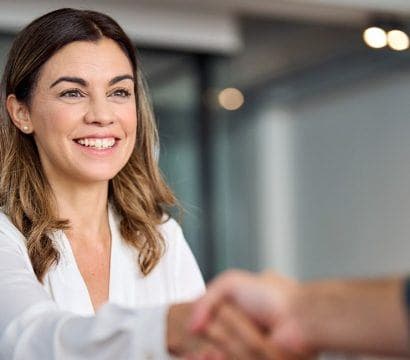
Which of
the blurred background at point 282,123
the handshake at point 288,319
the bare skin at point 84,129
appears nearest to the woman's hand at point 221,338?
the handshake at point 288,319

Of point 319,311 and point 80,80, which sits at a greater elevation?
point 80,80

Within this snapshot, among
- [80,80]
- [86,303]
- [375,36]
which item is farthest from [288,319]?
[375,36]

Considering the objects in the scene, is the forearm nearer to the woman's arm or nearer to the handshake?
the handshake

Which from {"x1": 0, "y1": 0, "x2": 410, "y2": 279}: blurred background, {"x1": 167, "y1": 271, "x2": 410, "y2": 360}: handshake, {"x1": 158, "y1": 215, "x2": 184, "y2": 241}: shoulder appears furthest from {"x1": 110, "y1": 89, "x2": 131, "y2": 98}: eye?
{"x1": 0, "y1": 0, "x2": 410, "y2": 279}: blurred background

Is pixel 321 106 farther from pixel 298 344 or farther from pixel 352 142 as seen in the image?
pixel 298 344

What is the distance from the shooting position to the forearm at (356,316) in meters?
0.86

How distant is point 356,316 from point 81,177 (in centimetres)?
118

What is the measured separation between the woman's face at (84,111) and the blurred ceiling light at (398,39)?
428 centimetres

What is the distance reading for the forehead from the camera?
6.23ft

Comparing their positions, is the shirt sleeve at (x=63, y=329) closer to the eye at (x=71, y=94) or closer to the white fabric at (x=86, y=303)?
the white fabric at (x=86, y=303)

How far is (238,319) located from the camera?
107cm

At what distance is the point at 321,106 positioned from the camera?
8.79m

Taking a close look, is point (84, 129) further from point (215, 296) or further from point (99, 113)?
point (215, 296)

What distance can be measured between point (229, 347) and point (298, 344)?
0.48ft
